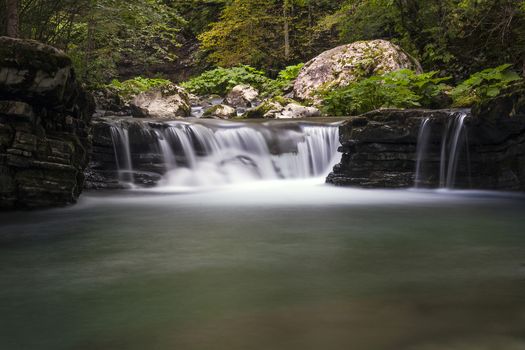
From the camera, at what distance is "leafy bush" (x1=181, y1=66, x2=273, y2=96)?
22891 millimetres

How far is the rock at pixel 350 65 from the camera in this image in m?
17.0

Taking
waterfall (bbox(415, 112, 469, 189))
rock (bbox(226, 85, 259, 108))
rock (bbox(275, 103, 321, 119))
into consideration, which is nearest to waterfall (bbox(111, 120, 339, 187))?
waterfall (bbox(415, 112, 469, 189))

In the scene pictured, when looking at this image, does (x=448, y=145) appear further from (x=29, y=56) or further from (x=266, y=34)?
(x=266, y=34)

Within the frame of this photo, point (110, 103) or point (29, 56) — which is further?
point (110, 103)

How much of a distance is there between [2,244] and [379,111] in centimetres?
724

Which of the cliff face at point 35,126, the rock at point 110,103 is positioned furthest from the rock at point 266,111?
the cliff face at point 35,126

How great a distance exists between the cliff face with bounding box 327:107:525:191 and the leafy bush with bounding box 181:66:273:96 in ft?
42.1

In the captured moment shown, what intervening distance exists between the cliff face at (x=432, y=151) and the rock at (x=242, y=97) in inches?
377

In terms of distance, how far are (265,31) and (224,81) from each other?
4231 mm

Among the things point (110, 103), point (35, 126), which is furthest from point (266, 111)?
point (35, 126)

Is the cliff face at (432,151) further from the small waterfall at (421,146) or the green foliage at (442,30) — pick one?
the green foliage at (442,30)

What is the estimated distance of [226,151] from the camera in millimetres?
11898

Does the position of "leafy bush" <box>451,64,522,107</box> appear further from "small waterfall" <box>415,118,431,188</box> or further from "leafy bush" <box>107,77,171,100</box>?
"leafy bush" <box>107,77,171,100</box>

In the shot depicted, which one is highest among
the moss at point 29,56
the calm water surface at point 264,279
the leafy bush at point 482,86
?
the moss at point 29,56
